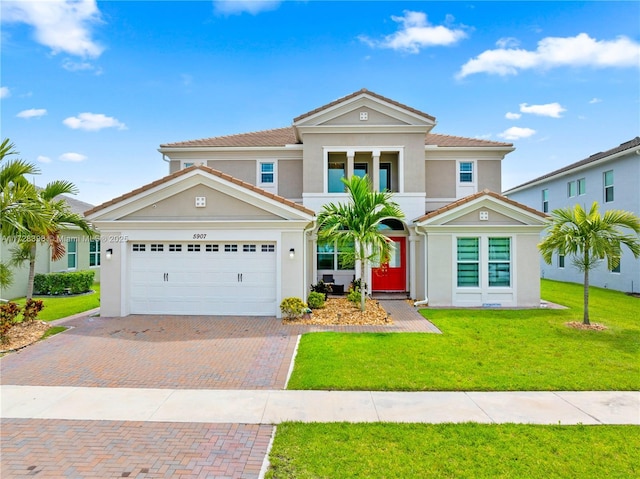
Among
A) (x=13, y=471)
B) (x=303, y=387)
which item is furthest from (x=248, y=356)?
(x=13, y=471)

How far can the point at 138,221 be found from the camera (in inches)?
476

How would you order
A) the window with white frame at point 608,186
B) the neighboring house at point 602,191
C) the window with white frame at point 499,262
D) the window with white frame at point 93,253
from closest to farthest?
→ the window with white frame at point 499,262, the neighboring house at point 602,191, the window with white frame at point 608,186, the window with white frame at point 93,253

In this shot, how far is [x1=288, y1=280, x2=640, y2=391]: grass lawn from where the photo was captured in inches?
257

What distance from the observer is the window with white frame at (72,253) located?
1966 cm

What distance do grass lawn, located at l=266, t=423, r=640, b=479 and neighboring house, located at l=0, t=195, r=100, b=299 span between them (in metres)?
15.3

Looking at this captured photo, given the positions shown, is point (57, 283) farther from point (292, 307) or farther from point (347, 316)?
point (347, 316)

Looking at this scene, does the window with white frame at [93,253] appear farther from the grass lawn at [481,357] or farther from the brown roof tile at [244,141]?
the grass lawn at [481,357]

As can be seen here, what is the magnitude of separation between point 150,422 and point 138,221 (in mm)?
8600

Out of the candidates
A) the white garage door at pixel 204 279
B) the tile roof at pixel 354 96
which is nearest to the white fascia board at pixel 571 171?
the tile roof at pixel 354 96

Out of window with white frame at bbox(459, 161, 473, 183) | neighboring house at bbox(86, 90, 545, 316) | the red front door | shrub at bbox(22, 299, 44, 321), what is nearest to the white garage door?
neighboring house at bbox(86, 90, 545, 316)

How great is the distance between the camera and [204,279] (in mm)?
12203

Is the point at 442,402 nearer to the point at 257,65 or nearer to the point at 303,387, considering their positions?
the point at 303,387

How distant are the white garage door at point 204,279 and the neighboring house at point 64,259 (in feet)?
17.8

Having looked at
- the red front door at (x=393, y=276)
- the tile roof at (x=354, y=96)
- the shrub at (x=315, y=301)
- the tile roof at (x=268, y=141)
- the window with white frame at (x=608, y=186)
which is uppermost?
the tile roof at (x=354, y=96)
